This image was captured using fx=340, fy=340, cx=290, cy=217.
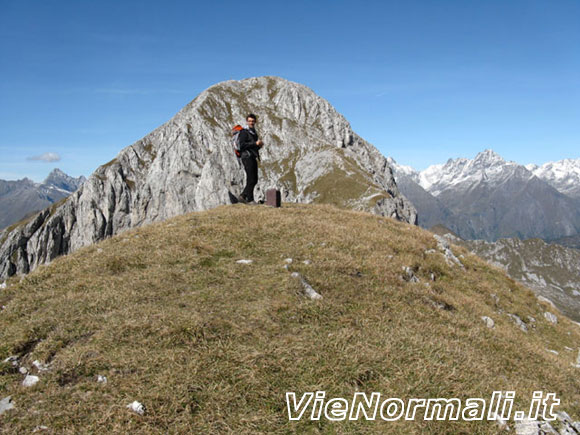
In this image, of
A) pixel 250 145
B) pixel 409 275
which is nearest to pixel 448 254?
pixel 409 275

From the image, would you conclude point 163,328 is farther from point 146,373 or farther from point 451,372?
point 451,372

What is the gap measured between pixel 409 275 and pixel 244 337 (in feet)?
28.3

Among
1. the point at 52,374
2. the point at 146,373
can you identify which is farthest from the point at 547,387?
the point at 52,374

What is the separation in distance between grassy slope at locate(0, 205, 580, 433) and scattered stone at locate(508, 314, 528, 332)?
32cm

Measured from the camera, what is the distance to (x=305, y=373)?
7.89 m

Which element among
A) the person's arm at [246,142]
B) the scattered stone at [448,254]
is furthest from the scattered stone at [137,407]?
the person's arm at [246,142]

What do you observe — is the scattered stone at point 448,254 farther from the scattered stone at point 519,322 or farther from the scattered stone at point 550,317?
the scattered stone at point 550,317

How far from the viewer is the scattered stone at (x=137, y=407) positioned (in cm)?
652

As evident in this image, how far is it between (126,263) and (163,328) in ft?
18.7

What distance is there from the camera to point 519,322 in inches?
618

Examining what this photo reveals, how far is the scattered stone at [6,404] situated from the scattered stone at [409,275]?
42.5 ft

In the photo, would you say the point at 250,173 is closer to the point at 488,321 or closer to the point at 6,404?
the point at 488,321

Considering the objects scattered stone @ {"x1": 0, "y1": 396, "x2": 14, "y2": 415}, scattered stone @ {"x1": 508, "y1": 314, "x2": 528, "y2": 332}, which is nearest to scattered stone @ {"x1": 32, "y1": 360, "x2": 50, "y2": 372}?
scattered stone @ {"x1": 0, "y1": 396, "x2": 14, "y2": 415}

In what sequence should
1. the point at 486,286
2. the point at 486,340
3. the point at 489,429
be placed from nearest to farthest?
the point at 489,429 → the point at 486,340 → the point at 486,286
